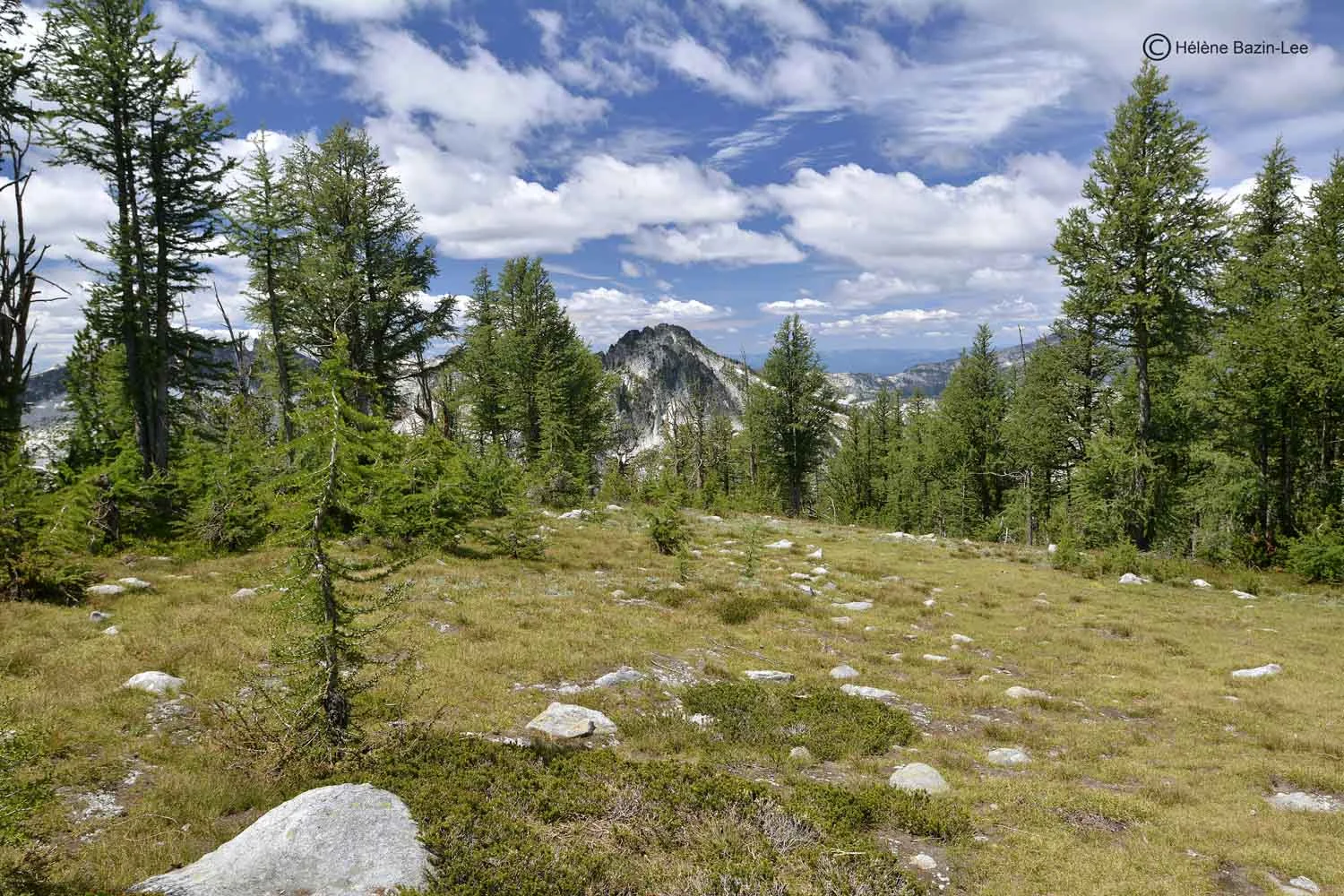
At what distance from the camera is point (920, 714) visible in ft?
33.1

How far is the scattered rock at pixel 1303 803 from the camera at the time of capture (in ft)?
23.1

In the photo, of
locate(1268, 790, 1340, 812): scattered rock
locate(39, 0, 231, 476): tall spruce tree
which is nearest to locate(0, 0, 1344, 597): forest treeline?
locate(39, 0, 231, 476): tall spruce tree

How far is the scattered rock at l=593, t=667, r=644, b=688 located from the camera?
32.6 feet

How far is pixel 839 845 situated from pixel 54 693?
940 cm

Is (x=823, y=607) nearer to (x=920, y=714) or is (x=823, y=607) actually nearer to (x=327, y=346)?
(x=920, y=714)

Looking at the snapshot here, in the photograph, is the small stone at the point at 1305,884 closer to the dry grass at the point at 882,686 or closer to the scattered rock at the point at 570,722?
the dry grass at the point at 882,686

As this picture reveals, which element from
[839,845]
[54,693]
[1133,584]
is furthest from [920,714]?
[1133,584]

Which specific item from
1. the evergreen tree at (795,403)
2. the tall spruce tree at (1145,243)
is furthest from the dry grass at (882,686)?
the evergreen tree at (795,403)

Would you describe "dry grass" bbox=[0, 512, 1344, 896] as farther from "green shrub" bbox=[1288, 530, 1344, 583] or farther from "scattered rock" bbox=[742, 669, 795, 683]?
"green shrub" bbox=[1288, 530, 1344, 583]

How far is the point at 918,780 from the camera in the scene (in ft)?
24.8

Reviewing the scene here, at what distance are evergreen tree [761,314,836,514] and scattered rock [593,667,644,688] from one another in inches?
1227

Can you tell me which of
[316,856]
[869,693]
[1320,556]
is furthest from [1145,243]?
[316,856]

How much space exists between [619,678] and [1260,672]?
12.2m

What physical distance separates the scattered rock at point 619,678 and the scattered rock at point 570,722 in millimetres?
1080
